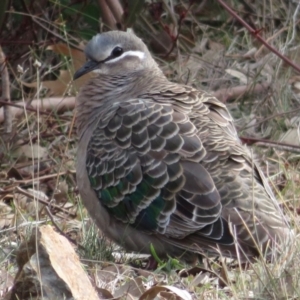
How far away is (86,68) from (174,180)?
3.72 ft

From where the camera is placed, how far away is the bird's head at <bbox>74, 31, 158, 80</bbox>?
17.9ft

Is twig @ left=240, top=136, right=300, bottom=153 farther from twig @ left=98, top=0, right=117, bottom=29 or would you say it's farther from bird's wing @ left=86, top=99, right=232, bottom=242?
bird's wing @ left=86, top=99, right=232, bottom=242

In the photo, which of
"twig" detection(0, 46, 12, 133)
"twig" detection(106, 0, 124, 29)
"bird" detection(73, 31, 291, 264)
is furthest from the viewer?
"twig" detection(106, 0, 124, 29)

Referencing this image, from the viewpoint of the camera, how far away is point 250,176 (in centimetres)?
467

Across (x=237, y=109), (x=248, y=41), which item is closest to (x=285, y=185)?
(x=237, y=109)

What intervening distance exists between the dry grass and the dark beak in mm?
252

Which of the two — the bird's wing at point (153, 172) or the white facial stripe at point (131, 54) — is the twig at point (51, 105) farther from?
the bird's wing at point (153, 172)

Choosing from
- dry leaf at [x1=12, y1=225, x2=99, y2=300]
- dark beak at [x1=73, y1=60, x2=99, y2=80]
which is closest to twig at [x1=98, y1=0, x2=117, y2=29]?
dark beak at [x1=73, y1=60, x2=99, y2=80]

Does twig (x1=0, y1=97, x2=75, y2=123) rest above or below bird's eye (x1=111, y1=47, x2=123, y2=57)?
below

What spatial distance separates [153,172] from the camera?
468 centimetres

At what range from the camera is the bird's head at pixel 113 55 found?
17.9 ft

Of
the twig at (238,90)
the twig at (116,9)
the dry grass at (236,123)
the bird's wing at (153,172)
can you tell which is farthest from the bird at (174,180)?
the twig at (238,90)

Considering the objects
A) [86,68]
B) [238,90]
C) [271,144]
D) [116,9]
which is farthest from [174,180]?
[238,90]

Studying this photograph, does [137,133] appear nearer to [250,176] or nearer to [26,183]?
[250,176]
